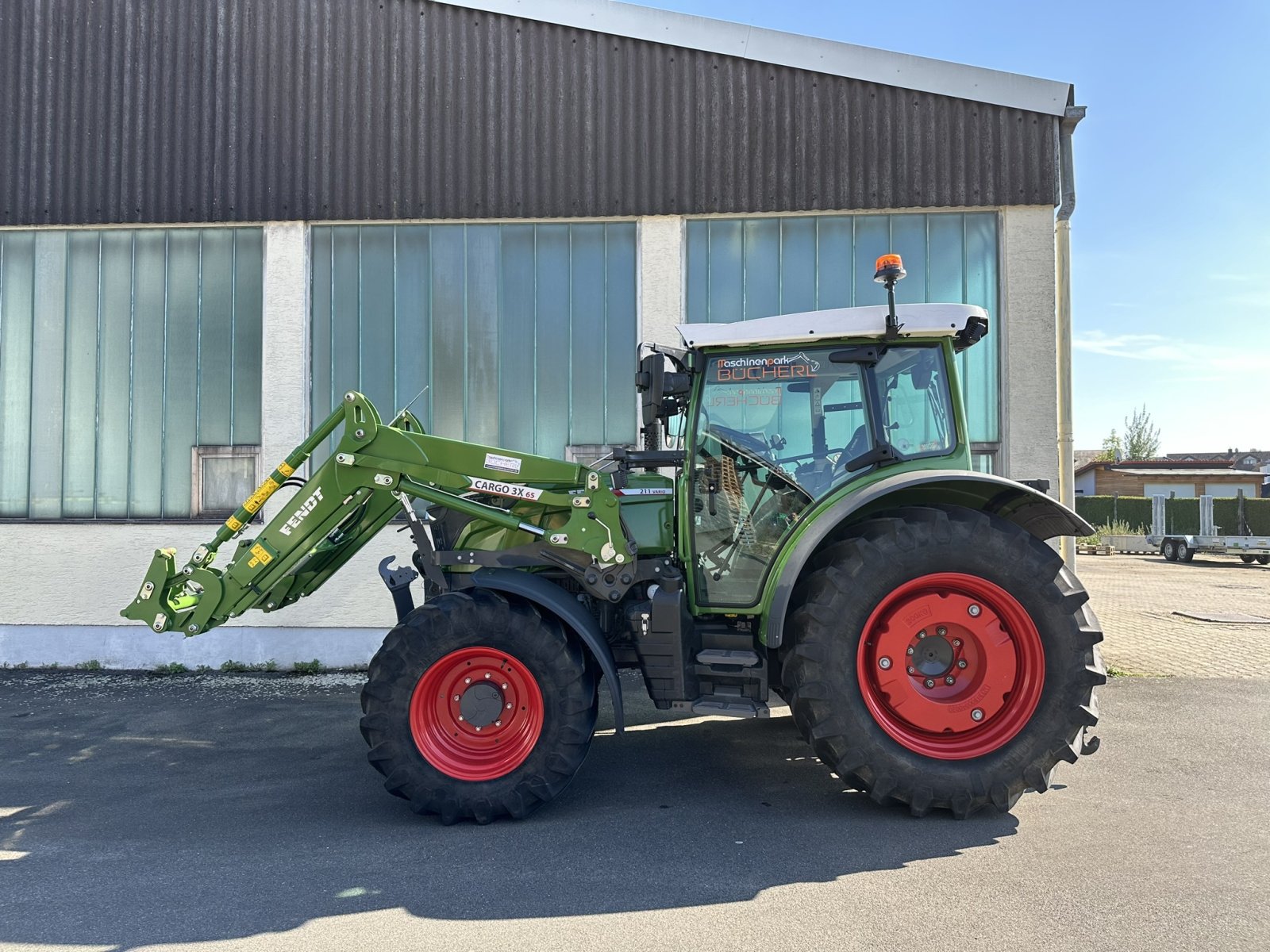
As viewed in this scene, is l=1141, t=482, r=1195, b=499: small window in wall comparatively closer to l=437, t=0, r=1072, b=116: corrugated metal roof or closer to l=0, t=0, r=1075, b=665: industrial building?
l=437, t=0, r=1072, b=116: corrugated metal roof

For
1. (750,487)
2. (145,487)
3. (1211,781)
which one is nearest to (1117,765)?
(1211,781)

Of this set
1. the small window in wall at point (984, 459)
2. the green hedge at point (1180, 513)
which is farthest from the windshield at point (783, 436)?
the green hedge at point (1180, 513)

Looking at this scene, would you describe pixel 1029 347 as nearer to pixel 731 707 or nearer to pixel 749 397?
pixel 749 397

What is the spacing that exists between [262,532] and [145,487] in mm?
4413

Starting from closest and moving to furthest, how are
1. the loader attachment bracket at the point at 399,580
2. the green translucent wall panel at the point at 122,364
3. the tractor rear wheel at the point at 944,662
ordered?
the tractor rear wheel at the point at 944,662 → the loader attachment bracket at the point at 399,580 → the green translucent wall panel at the point at 122,364

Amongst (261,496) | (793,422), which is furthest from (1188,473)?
(261,496)

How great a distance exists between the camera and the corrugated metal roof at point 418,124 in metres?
7.62

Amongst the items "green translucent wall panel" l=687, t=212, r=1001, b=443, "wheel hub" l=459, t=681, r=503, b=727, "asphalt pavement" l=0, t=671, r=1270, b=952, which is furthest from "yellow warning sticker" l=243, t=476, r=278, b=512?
"green translucent wall panel" l=687, t=212, r=1001, b=443

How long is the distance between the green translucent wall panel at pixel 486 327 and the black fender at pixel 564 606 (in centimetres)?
372

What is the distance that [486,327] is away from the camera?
7906 mm

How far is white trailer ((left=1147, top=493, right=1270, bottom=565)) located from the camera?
→ 66.4 ft

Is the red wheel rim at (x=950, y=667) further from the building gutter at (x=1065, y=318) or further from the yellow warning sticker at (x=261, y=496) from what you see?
the building gutter at (x=1065, y=318)

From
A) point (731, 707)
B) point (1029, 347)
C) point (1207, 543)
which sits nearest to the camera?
point (731, 707)

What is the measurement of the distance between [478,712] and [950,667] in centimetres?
227
